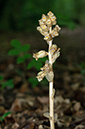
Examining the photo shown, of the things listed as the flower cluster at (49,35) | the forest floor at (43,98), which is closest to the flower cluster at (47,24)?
the flower cluster at (49,35)

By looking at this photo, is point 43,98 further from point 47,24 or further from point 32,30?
point 32,30

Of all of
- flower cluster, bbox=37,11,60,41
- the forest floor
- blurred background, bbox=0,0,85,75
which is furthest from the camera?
blurred background, bbox=0,0,85,75

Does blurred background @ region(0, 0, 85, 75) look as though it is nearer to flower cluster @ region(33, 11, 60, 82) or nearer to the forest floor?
the forest floor

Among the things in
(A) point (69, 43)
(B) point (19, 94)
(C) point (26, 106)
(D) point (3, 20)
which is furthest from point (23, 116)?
(D) point (3, 20)

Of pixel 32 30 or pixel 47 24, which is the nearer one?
pixel 47 24

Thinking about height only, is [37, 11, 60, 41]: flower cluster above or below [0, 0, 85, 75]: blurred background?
below

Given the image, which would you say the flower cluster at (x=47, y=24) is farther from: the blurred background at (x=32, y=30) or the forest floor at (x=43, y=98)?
the blurred background at (x=32, y=30)

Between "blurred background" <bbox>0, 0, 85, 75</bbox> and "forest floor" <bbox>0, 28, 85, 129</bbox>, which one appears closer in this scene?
"forest floor" <bbox>0, 28, 85, 129</bbox>

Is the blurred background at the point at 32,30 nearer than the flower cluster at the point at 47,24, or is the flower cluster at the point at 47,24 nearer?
the flower cluster at the point at 47,24

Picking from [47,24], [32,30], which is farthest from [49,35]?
[32,30]

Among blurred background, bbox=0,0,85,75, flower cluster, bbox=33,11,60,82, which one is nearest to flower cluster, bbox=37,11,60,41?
flower cluster, bbox=33,11,60,82

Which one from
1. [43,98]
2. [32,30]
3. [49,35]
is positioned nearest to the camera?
[49,35]
